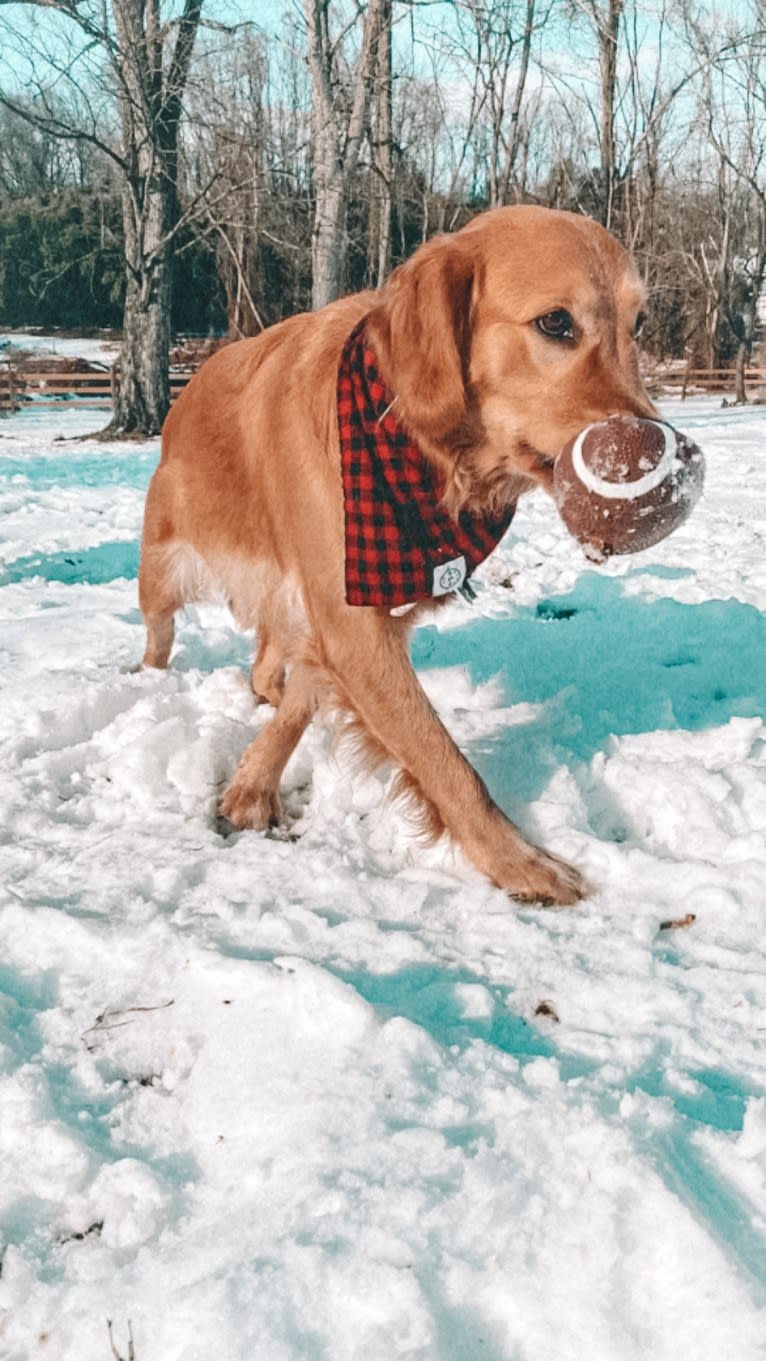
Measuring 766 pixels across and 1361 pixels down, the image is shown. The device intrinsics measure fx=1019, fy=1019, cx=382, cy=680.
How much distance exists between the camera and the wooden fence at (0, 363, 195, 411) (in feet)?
68.9

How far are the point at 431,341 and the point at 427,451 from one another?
0.82 ft

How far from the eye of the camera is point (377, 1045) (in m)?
1.63

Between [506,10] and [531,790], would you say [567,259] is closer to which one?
[531,790]

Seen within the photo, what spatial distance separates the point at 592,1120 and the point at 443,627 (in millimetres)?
2959

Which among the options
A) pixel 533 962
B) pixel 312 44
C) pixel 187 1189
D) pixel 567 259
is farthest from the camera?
pixel 312 44

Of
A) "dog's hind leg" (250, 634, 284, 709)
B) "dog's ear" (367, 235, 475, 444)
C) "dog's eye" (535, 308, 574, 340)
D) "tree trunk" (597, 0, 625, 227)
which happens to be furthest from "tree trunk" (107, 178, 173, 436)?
"dog's eye" (535, 308, 574, 340)

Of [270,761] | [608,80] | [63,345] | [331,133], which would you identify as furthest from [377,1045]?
[63,345]

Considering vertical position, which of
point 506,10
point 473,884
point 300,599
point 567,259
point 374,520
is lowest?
point 473,884

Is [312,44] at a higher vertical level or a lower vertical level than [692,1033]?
higher

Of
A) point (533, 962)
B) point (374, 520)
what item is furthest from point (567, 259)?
point (533, 962)

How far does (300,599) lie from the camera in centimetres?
281

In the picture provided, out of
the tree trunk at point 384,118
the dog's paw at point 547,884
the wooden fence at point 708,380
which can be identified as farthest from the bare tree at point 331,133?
the wooden fence at point 708,380

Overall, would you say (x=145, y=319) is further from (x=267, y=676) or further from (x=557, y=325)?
(x=557, y=325)

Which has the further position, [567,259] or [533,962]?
[567,259]
